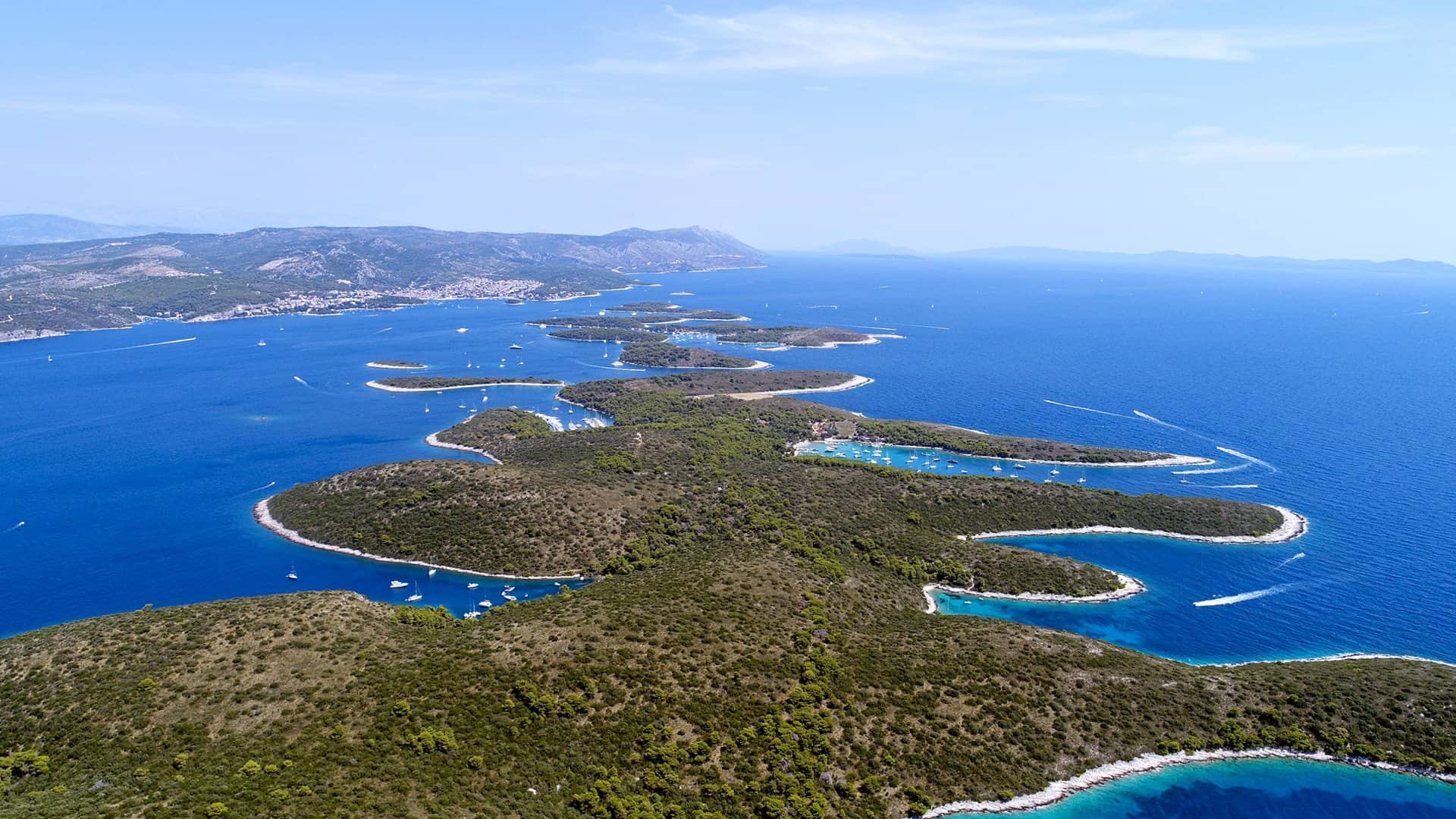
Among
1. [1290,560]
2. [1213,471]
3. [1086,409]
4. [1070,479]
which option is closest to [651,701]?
[1290,560]

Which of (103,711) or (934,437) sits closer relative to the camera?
(103,711)

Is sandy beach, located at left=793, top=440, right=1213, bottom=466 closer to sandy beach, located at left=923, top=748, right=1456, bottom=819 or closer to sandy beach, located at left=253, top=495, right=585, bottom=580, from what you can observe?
sandy beach, located at left=253, top=495, right=585, bottom=580

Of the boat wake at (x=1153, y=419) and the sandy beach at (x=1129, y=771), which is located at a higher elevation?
the boat wake at (x=1153, y=419)

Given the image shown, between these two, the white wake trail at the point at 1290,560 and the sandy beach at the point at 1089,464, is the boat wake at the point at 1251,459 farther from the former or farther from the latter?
the white wake trail at the point at 1290,560

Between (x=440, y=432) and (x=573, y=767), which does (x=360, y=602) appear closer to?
(x=573, y=767)

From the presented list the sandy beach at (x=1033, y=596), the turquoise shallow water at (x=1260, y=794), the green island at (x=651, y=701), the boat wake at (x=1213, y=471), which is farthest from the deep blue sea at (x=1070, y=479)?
the green island at (x=651, y=701)

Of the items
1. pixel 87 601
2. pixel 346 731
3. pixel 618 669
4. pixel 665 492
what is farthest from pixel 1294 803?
pixel 87 601
